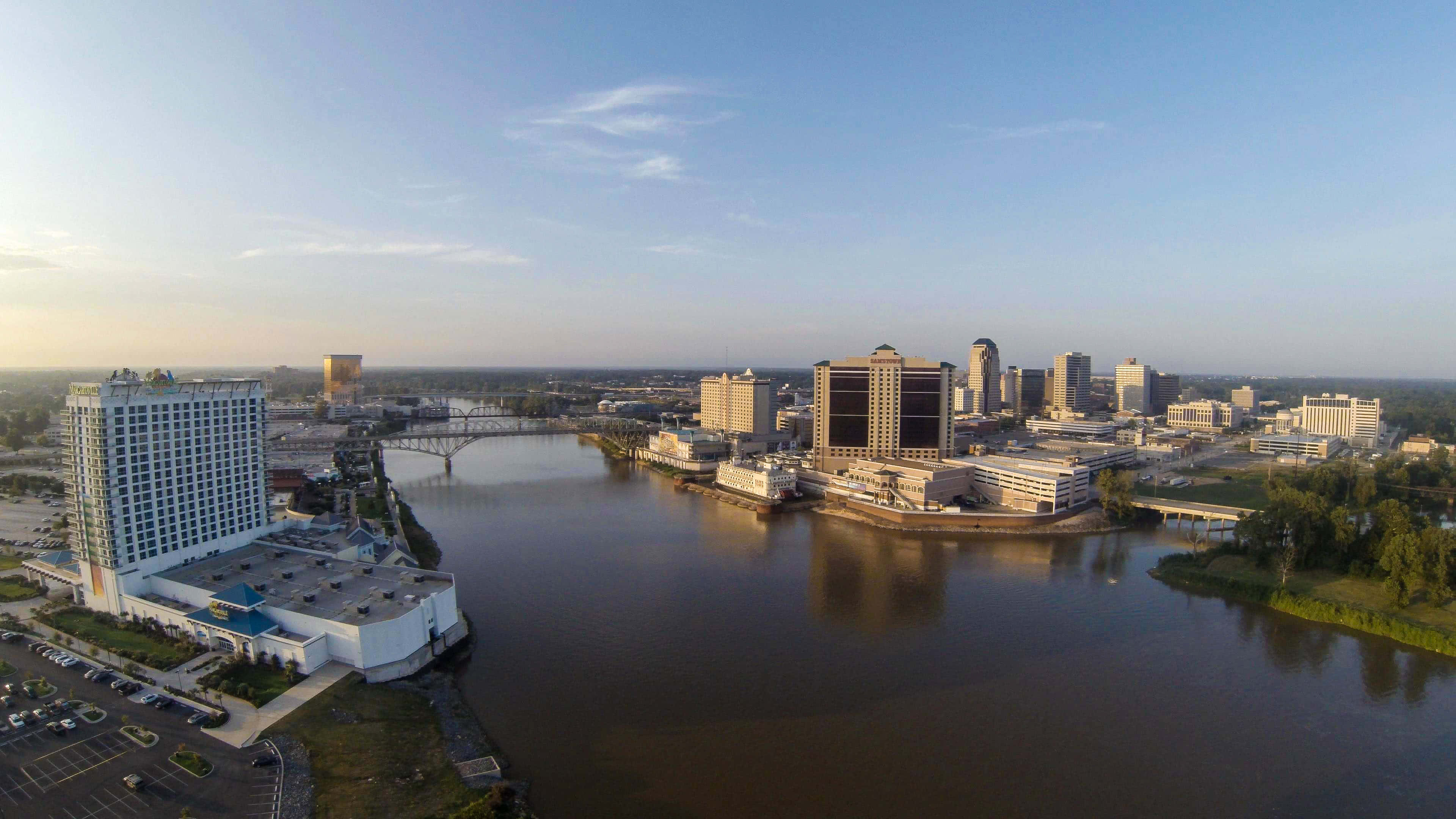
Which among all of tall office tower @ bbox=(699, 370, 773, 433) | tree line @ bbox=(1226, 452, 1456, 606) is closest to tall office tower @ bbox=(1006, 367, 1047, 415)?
tall office tower @ bbox=(699, 370, 773, 433)

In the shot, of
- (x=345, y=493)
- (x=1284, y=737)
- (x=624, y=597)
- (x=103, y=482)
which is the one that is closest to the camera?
(x=1284, y=737)

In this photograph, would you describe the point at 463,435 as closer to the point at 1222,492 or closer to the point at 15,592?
the point at 15,592

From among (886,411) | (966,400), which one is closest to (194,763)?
(886,411)

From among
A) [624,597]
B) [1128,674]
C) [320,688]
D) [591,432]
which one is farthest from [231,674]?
[591,432]

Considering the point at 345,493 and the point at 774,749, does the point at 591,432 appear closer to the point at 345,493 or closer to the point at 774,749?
the point at 345,493

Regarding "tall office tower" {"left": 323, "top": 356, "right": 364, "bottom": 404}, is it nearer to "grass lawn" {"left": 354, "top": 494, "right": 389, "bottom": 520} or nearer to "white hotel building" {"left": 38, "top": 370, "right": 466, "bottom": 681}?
"grass lawn" {"left": 354, "top": 494, "right": 389, "bottom": 520}
